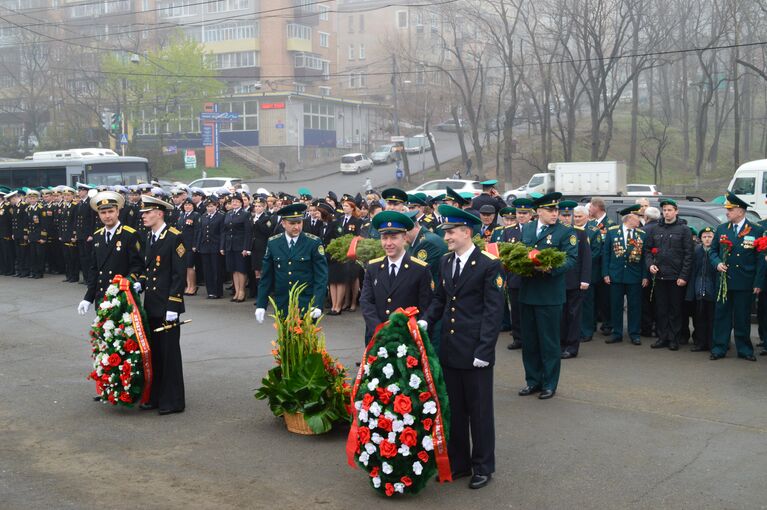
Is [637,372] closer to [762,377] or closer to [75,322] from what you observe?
[762,377]

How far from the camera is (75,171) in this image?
31.2 m

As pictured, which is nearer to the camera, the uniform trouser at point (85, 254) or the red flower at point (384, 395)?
the red flower at point (384, 395)

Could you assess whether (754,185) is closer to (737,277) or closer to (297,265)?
(737,277)

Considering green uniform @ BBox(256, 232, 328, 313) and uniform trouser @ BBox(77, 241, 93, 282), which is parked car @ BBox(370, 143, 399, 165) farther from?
green uniform @ BBox(256, 232, 328, 313)

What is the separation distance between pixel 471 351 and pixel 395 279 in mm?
967

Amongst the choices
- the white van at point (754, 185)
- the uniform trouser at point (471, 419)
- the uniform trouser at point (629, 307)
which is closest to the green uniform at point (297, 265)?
the uniform trouser at point (471, 419)

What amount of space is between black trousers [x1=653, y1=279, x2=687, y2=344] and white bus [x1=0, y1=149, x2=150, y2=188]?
24.3 metres

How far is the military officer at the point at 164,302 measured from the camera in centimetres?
841

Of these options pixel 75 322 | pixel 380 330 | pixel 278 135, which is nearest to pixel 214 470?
pixel 380 330

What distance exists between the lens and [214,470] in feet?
22.1

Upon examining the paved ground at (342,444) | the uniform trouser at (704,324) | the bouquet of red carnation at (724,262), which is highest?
the bouquet of red carnation at (724,262)

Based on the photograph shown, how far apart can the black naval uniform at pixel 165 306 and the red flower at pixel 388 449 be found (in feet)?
10.4

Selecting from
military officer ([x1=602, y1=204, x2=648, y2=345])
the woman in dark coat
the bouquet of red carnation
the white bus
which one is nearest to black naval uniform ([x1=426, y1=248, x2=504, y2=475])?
the bouquet of red carnation

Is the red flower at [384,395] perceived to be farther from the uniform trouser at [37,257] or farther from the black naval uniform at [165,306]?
the uniform trouser at [37,257]
